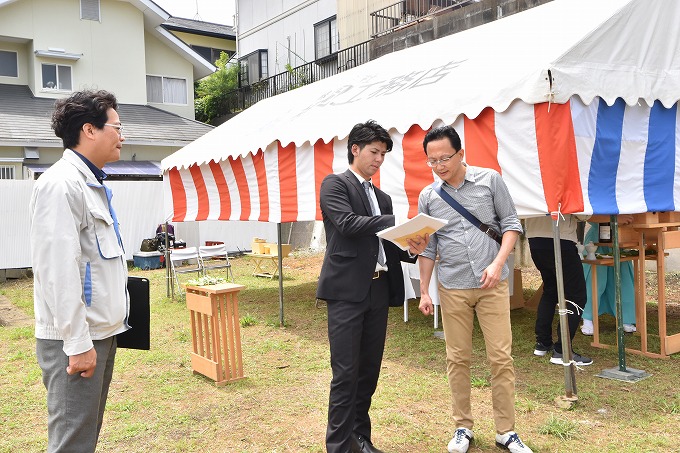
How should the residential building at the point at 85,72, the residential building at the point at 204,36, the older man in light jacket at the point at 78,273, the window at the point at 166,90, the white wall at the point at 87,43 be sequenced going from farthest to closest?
the residential building at the point at 204,36, the window at the point at 166,90, the white wall at the point at 87,43, the residential building at the point at 85,72, the older man in light jacket at the point at 78,273

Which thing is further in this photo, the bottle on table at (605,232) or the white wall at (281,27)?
the white wall at (281,27)

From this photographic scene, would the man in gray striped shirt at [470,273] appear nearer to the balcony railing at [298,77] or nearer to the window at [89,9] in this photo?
the balcony railing at [298,77]

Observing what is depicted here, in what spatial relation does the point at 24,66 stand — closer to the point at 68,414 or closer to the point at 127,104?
the point at 127,104

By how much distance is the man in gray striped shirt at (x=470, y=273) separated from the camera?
319 centimetres

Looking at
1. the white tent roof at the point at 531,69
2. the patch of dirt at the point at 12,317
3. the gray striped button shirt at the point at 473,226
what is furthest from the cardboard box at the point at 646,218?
the patch of dirt at the point at 12,317

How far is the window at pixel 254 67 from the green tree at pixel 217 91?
1.00ft

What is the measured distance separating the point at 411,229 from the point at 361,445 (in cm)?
126

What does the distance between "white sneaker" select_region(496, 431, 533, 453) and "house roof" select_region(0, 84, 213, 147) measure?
14040 mm

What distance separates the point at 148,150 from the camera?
17.2 meters

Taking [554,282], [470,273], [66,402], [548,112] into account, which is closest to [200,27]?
[554,282]

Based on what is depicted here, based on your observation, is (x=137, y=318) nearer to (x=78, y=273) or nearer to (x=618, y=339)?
(x=78, y=273)

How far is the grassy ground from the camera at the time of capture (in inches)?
142

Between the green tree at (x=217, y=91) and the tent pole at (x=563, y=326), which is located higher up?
the green tree at (x=217, y=91)

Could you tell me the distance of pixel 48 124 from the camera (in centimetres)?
1527
